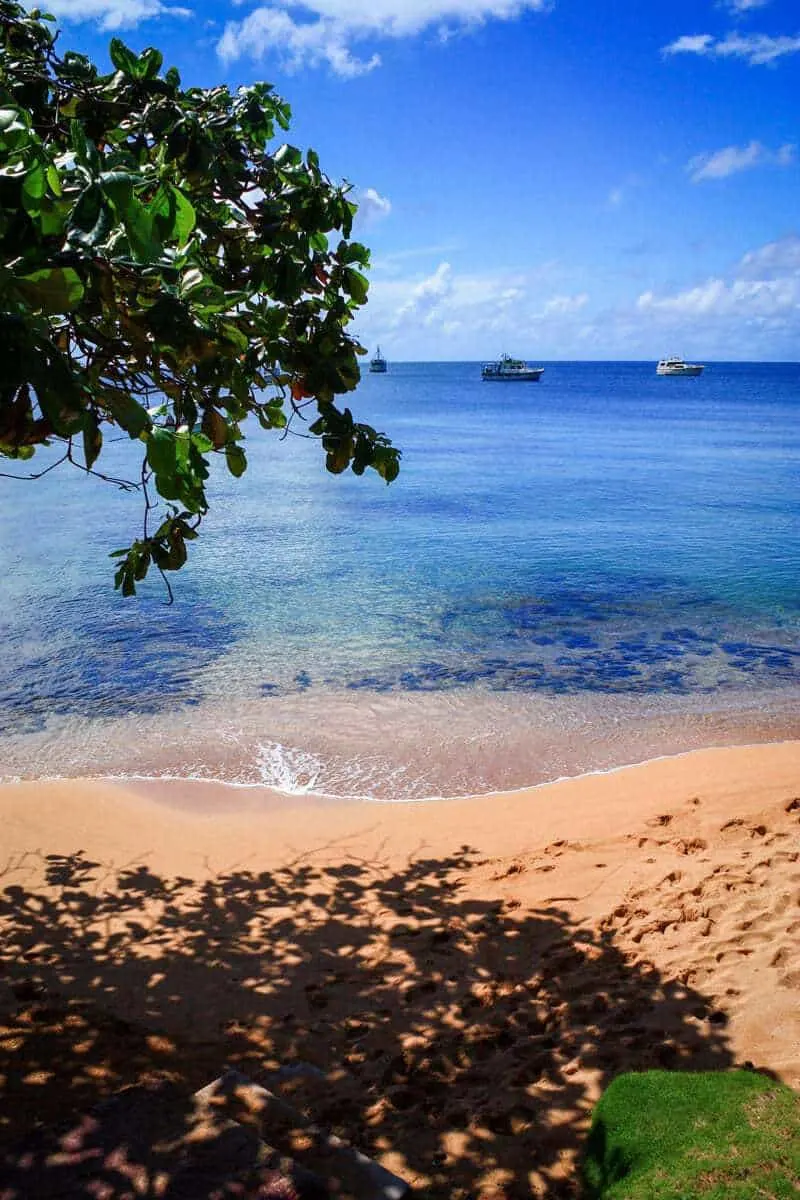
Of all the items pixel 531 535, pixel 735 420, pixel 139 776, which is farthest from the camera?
pixel 735 420

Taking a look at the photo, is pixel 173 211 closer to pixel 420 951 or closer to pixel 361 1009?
pixel 361 1009

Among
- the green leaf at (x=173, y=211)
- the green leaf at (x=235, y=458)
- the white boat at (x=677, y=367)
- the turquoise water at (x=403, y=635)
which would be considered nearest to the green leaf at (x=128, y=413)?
the green leaf at (x=173, y=211)

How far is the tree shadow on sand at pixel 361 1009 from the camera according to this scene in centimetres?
474

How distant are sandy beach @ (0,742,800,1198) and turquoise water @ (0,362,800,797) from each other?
164 centimetres

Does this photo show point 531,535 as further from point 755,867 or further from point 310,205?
point 310,205

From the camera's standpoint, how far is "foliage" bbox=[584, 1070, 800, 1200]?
376cm

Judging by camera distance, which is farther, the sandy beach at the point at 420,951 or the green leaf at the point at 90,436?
the sandy beach at the point at 420,951

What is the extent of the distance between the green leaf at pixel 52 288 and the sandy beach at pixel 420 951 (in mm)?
4073

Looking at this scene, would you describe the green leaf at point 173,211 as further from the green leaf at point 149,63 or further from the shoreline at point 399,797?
the shoreline at point 399,797

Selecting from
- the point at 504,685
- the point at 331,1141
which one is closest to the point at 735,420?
the point at 504,685

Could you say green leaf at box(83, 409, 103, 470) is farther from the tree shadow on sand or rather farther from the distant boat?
the distant boat

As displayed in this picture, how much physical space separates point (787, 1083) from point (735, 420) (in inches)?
3353

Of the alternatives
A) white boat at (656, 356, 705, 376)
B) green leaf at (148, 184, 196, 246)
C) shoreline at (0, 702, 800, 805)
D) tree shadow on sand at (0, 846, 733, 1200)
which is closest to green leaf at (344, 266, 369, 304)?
green leaf at (148, 184, 196, 246)

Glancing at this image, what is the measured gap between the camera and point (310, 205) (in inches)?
204
